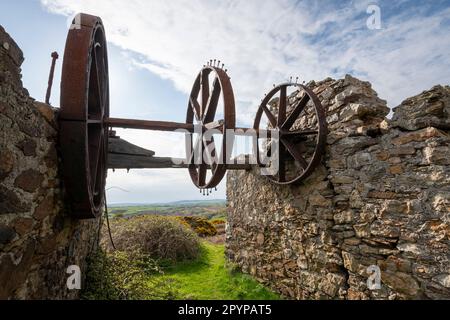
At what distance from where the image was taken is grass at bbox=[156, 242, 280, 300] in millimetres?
5836

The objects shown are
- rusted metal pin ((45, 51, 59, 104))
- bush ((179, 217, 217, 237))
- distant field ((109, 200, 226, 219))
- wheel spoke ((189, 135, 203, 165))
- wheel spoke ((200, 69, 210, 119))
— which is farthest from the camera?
distant field ((109, 200, 226, 219))

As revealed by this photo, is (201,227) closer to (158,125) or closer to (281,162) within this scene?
(281,162)

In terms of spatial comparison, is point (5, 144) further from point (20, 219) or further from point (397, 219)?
point (397, 219)

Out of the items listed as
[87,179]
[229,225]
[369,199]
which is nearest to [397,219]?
[369,199]

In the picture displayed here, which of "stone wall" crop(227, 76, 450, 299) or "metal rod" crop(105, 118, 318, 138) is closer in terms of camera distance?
"stone wall" crop(227, 76, 450, 299)

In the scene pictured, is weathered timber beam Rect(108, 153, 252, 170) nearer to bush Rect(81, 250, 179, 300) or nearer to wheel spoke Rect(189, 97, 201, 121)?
wheel spoke Rect(189, 97, 201, 121)

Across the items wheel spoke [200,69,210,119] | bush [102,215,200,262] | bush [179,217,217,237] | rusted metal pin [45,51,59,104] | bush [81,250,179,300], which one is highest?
wheel spoke [200,69,210,119]

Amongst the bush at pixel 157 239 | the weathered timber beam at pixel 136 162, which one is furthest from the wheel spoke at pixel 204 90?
the bush at pixel 157 239

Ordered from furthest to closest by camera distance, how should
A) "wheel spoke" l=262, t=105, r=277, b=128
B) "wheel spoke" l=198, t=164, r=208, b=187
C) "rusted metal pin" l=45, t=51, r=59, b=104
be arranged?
"wheel spoke" l=262, t=105, r=277, b=128 → "wheel spoke" l=198, t=164, r=208, b=187 → "rusted metal pin" l=45, t=51, r=59, b=104

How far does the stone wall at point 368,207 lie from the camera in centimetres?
322

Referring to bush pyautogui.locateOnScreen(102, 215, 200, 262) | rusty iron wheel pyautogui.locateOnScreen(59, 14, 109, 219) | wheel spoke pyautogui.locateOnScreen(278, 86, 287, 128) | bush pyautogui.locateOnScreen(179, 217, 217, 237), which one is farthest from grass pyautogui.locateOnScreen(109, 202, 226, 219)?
rusty iron wheel pyautogui.locateOnScreen(59, 14, 109, 219)

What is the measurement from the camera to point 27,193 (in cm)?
231

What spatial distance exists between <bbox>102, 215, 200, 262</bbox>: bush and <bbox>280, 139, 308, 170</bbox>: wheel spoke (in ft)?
19.2

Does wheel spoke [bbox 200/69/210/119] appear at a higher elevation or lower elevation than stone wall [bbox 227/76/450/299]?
higher
